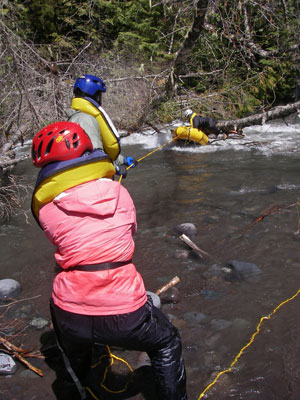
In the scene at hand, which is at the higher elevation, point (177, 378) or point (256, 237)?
point (177, 378)

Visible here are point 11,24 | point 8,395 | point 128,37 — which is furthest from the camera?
point 128,37

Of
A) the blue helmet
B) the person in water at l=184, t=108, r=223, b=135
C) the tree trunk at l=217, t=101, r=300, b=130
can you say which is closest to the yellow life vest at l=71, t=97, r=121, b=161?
the blue helmet

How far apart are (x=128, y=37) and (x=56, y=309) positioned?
15.0 m

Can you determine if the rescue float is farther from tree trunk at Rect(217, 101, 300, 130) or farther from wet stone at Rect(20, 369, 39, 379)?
wet stone at Rect(20, 369, 39, 379)

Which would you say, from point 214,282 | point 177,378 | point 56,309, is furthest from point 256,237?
point 56,309

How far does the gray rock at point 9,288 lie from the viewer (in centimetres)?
385

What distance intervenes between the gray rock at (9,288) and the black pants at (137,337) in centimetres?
190

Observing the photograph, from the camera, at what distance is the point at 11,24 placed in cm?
778

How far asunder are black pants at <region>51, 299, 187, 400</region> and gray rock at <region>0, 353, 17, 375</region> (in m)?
0.84

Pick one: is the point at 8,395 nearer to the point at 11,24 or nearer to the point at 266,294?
the point at 266,294

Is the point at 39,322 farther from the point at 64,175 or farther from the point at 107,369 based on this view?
the point at 64,175

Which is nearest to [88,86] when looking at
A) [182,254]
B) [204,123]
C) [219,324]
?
[182,254]

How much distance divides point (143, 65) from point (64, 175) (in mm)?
8803

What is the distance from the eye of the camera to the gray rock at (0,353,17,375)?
2793 mm
